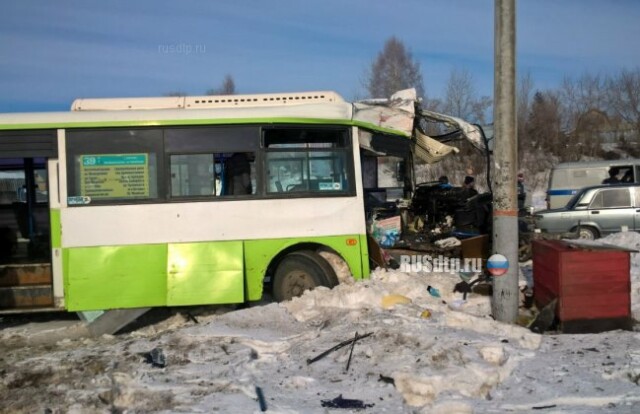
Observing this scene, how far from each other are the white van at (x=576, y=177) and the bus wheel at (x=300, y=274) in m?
15.5

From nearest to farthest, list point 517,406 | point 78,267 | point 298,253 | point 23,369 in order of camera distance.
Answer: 1. point 517,406
2. point 23,369
3. point 78,267
4. point 298,253

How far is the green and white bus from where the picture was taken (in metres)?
7.25

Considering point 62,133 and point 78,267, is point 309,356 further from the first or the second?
point 62,133

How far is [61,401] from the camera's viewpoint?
4.83m

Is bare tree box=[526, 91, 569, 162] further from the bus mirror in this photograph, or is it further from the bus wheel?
the bus wheel

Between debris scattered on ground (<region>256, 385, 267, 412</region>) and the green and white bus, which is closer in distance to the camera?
debris scattered on ground (<region>256, 385, 267, 412</region>)

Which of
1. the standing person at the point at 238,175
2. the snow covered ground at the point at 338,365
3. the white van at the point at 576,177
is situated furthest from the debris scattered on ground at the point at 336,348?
the white van at the point at 576,177

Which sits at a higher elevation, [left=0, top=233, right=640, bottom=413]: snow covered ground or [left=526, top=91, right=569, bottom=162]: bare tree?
[left=526, top=91, right=569, bottom=162]: bare tree

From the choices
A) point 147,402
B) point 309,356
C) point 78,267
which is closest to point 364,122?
point 309,356

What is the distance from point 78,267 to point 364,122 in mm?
4232

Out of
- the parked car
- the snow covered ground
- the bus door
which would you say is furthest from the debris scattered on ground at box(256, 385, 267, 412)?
the parked car

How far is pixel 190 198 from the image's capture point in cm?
745

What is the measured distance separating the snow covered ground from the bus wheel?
37 centimetres

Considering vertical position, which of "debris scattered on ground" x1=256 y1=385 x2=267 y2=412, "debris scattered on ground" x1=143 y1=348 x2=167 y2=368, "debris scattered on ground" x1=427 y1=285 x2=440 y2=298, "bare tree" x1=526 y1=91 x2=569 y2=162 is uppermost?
"bare tree" x1=526 y1=91 x2=569 y2=162
